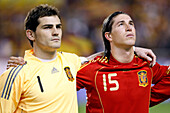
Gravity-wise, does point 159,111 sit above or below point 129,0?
below

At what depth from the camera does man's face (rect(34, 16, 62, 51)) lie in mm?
2604

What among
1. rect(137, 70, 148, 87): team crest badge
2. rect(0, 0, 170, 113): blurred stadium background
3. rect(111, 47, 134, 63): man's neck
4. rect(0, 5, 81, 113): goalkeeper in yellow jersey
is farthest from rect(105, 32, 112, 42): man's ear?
rect(0, 0, 170, 113): blurred stadium background

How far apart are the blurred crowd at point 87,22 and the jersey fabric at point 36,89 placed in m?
5.28

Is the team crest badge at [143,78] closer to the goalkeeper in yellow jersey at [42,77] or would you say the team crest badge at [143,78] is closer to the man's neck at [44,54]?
the goalkeeper in yellow jersey at [42,77]

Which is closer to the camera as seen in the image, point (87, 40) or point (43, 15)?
point (43, 15)

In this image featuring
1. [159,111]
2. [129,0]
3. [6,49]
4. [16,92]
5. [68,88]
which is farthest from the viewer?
[129,0]

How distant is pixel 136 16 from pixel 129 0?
56 centimetres

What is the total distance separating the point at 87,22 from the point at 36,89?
649 centimetres

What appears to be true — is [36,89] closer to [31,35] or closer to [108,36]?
[31,35]

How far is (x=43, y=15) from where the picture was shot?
268 centimetres

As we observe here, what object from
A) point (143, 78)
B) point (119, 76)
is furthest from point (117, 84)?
point (143, 78)

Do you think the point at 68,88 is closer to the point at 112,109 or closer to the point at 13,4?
the point at 112,109

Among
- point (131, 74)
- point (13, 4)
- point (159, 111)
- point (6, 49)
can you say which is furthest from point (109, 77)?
point (13, 4)

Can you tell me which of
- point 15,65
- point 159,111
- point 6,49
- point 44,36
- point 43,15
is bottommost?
point 159,111
